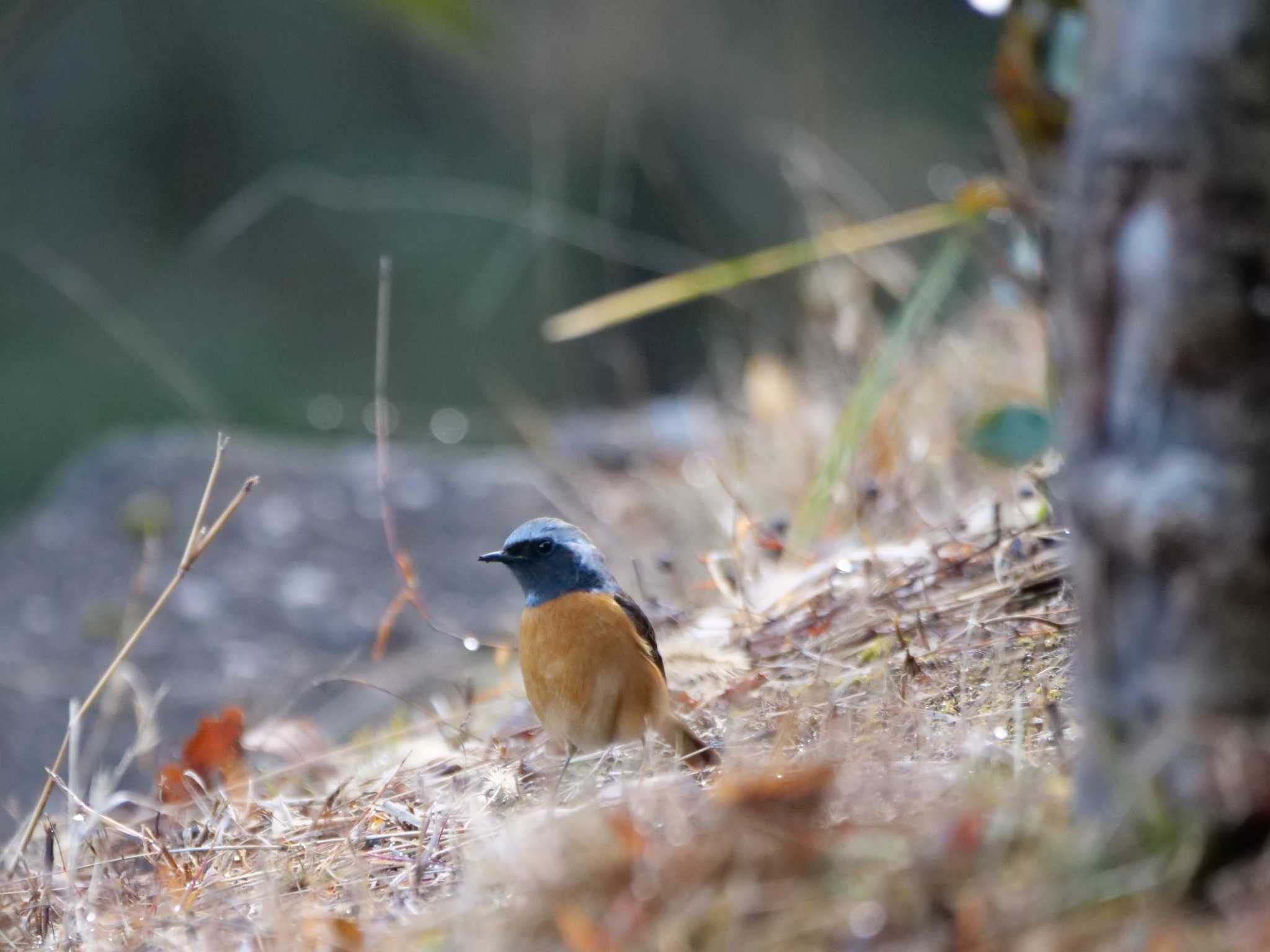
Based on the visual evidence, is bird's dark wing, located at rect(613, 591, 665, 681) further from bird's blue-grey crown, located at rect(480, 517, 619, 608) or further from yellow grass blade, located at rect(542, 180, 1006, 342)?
yellow grass blade, located at rect(542, 180, 1006, 342)

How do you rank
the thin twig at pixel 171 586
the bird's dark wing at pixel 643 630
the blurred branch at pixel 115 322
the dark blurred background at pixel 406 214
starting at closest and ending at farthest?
the thin twig at pixel 171 586 < the bird's dark wing at pixel 643 630 < the blurred branch at pixel 115 322 < the dark blurred background at pixel 406 214

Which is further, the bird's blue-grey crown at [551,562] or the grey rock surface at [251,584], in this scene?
the grey rock surface at [251,584]

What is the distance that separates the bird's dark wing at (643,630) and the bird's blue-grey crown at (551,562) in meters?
0.06

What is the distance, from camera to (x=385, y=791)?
9.34 feet

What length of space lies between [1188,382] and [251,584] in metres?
5.83

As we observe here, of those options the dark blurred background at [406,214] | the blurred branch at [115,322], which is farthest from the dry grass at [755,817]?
the dark blurred background at [406,214]

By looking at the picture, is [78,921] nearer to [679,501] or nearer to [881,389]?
[881,389]

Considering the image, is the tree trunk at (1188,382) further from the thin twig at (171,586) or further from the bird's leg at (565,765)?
the thin twig at (171,586)

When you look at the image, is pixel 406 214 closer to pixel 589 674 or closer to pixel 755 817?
pixel 589 674

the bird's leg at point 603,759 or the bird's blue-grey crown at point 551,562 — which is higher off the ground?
the bird's blue-grey crown at point 551,562

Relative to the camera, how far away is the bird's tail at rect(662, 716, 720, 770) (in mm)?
2654

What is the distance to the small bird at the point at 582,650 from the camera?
3049mm

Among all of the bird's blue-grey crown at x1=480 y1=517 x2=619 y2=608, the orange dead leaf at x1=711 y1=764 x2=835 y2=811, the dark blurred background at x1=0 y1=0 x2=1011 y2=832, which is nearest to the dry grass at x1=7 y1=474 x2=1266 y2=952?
the orange dead leaf at x1=711 y1=764 x2=835 y2=811

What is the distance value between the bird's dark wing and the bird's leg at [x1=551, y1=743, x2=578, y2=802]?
258mm
